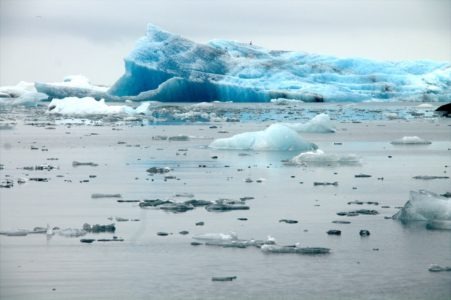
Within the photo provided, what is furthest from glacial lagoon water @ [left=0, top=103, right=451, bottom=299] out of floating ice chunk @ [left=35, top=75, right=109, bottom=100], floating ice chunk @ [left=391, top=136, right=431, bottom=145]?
floating ice chunk @ [left=35, top=75, right=109, bottom=100]

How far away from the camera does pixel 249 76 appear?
5800 cm

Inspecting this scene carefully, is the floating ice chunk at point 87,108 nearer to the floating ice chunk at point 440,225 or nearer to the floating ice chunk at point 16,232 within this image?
the floating ice chunk at point 16,232

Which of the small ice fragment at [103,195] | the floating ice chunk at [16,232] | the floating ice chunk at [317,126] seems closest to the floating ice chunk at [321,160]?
the small ice fragment at [103,195]

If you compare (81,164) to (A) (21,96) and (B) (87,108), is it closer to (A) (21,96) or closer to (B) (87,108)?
(B) (87,108)

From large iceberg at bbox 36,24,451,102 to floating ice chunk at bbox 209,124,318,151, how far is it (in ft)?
103

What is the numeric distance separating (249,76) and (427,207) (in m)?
47.7

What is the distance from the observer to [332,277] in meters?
7.98

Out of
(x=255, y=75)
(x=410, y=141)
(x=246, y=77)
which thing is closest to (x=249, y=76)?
(x=246, y=77)

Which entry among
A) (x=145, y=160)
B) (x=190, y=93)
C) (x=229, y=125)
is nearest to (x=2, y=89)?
(x=190, y=93)

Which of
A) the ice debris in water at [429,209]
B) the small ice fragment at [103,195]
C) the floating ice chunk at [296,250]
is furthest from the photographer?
the small ice fragment at [103,195]

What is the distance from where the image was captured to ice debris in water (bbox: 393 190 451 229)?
33.9 ft

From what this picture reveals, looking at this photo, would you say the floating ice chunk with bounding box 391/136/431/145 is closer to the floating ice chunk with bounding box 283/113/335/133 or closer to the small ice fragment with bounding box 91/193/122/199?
the floating ice chunk with bounding box 283/113/335/133

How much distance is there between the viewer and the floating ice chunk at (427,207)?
34.2 ft

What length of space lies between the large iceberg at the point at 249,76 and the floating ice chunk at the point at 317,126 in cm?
2453
